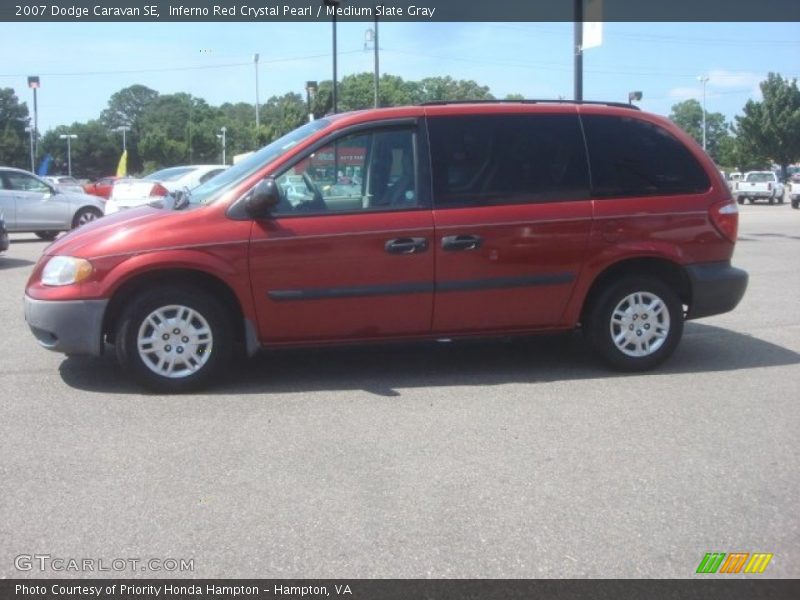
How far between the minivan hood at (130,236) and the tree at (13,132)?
237 ft

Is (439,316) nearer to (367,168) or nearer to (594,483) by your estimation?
(367,168)

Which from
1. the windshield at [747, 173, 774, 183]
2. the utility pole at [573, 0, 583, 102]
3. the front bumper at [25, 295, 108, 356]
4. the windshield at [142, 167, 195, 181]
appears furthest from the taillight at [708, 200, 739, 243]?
the windshield at [747, 173, 774, 183]

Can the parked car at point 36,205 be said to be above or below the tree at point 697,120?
below

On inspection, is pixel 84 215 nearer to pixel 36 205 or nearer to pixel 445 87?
pixel 36 205

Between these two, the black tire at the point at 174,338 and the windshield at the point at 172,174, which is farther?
the windshield at the point at 172,174

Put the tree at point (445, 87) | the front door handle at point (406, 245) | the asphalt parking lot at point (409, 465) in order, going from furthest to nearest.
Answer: the tree at point (445, 87) → the front door handle at point (406, 245) → the asphalt parking lot at point (409, 465)

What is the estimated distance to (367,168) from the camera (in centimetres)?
610

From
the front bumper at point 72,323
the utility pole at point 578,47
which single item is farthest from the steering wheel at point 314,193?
the utility pole at point 578,47

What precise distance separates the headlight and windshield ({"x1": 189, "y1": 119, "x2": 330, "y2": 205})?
87cm

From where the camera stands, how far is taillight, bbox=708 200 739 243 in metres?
6.50

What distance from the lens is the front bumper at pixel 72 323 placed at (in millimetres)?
5617

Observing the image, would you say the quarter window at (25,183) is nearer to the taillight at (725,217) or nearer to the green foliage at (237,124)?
the green foliage at (237,124)
